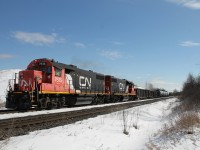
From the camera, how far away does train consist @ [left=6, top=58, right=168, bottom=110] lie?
2066 cm

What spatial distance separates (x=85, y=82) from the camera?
1184 inches

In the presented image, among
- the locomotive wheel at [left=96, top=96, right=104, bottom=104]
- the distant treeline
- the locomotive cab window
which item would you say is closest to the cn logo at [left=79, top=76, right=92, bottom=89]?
the locomotive wheel at [left=96, top=96, right=104, bottom=104]

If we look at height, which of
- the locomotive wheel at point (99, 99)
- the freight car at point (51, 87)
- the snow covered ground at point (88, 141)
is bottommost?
the snow covered ground at point (88, 141)

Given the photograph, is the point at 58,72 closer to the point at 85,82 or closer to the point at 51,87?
the point at 51,87

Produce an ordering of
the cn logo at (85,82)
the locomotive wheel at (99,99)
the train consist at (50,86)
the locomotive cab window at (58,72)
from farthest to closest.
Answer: the locomotive wheel at (99,99), the cn logo at (85,82), the locomotive cab window at (58,72), the train consist at (50,86)

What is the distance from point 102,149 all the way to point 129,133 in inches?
144

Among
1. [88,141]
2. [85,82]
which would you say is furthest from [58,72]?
[88,141]

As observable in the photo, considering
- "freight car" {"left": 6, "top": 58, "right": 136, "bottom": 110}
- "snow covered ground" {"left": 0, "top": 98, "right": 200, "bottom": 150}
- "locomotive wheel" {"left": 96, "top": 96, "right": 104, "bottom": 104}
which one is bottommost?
"snow covered ground" {"left": 0, "top": 98, "right": 200, "bottom": 150}

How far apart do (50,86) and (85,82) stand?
7914mm

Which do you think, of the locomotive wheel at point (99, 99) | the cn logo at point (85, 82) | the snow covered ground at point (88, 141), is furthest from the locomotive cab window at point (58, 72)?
the snow covered ground at point (88, 141)

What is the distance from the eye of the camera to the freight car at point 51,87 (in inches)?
813

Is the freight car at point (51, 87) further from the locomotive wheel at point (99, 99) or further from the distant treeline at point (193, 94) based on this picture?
the distant treeline at point (193, 94)

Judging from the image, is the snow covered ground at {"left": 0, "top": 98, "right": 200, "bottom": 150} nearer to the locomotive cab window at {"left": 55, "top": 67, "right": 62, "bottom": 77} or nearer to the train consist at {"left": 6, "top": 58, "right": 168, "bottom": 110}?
the train consist at {"left": 6, "top": 58, "right": 168, "bottom": 110}

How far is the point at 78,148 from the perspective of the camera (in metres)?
8.69
